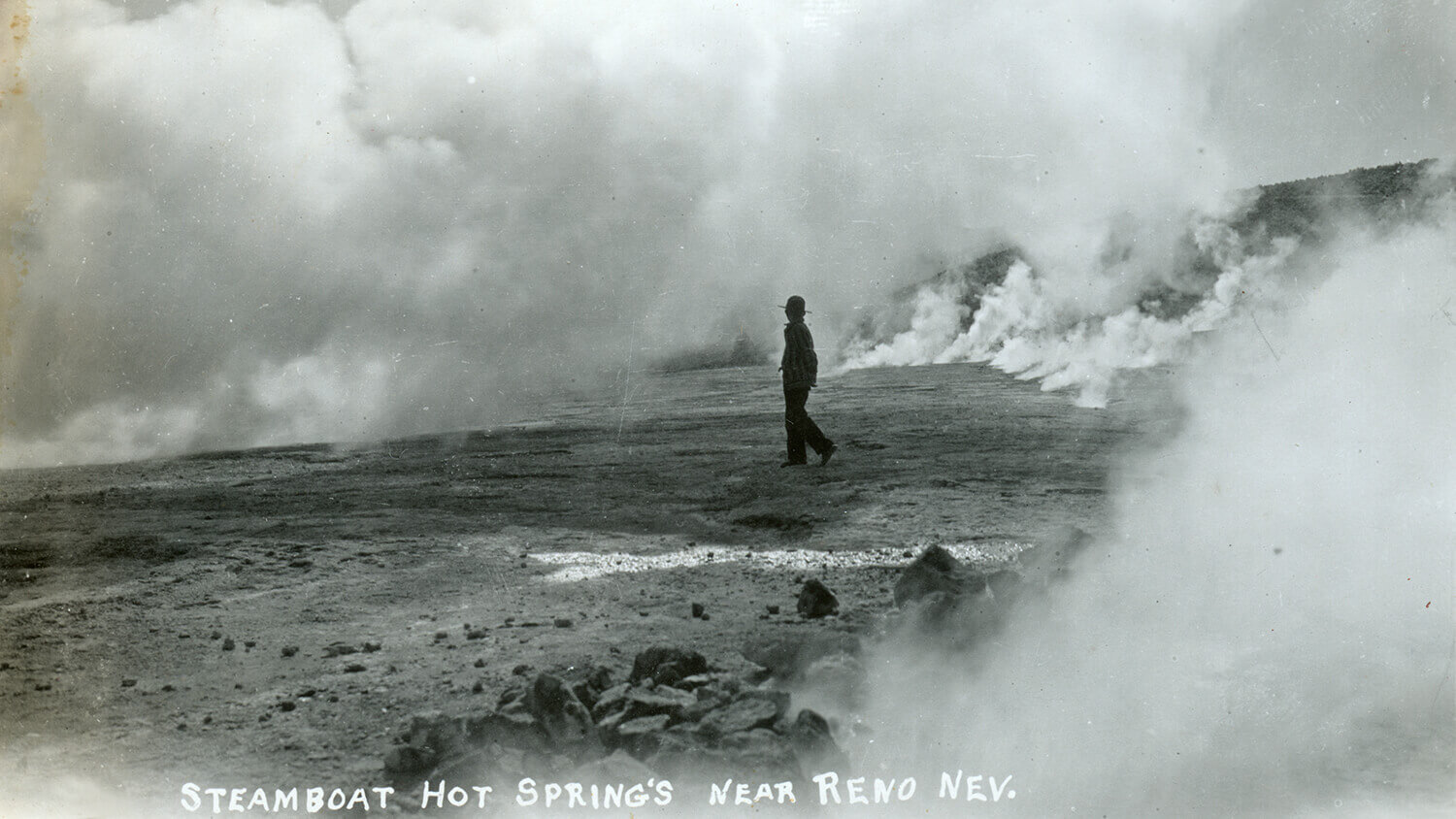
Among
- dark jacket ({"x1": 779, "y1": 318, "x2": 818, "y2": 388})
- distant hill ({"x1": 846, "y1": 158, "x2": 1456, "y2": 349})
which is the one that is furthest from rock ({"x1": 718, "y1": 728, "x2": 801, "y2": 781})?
distant hill ({"x1": 846, "y1": 158, "x2": 1456, "y2": 349})

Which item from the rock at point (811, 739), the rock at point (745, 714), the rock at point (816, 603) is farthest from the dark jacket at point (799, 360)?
the rock at point (811, 739)

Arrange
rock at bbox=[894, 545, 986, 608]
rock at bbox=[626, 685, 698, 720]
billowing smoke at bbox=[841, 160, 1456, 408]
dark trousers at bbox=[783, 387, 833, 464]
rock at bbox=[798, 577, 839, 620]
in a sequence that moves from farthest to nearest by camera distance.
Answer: billowing smoke at bbox=[841, 160, 1456, 408], dark trousers at bbox=[783, 387, 833, 464], rock at bbox=[798, 577, 839, 620], rock at bbox=[894, 545, 986, 608], rock at bbox=[626, 685, 698, 720]

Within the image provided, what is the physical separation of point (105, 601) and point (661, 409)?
33.9 feet

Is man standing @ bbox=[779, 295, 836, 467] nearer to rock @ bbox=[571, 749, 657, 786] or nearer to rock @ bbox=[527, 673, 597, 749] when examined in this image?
rock @ bbox=[527, 673, 597, 749]

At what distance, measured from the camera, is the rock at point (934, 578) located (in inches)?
161

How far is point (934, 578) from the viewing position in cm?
416

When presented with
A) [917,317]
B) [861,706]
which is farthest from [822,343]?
[861,706]

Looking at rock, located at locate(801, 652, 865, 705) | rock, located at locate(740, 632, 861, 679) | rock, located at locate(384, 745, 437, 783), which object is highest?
rock, located at locate(740, 632, 861, 679)

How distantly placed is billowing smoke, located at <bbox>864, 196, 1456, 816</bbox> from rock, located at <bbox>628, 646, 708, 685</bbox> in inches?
29.1

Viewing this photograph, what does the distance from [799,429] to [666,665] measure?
4.86m

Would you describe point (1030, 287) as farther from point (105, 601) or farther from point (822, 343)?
point (105, 601)

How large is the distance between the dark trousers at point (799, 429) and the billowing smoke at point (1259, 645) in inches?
120

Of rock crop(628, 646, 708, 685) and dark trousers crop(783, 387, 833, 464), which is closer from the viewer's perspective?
rock crop(628, 646, 708, 685)

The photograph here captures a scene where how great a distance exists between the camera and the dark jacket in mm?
8094
